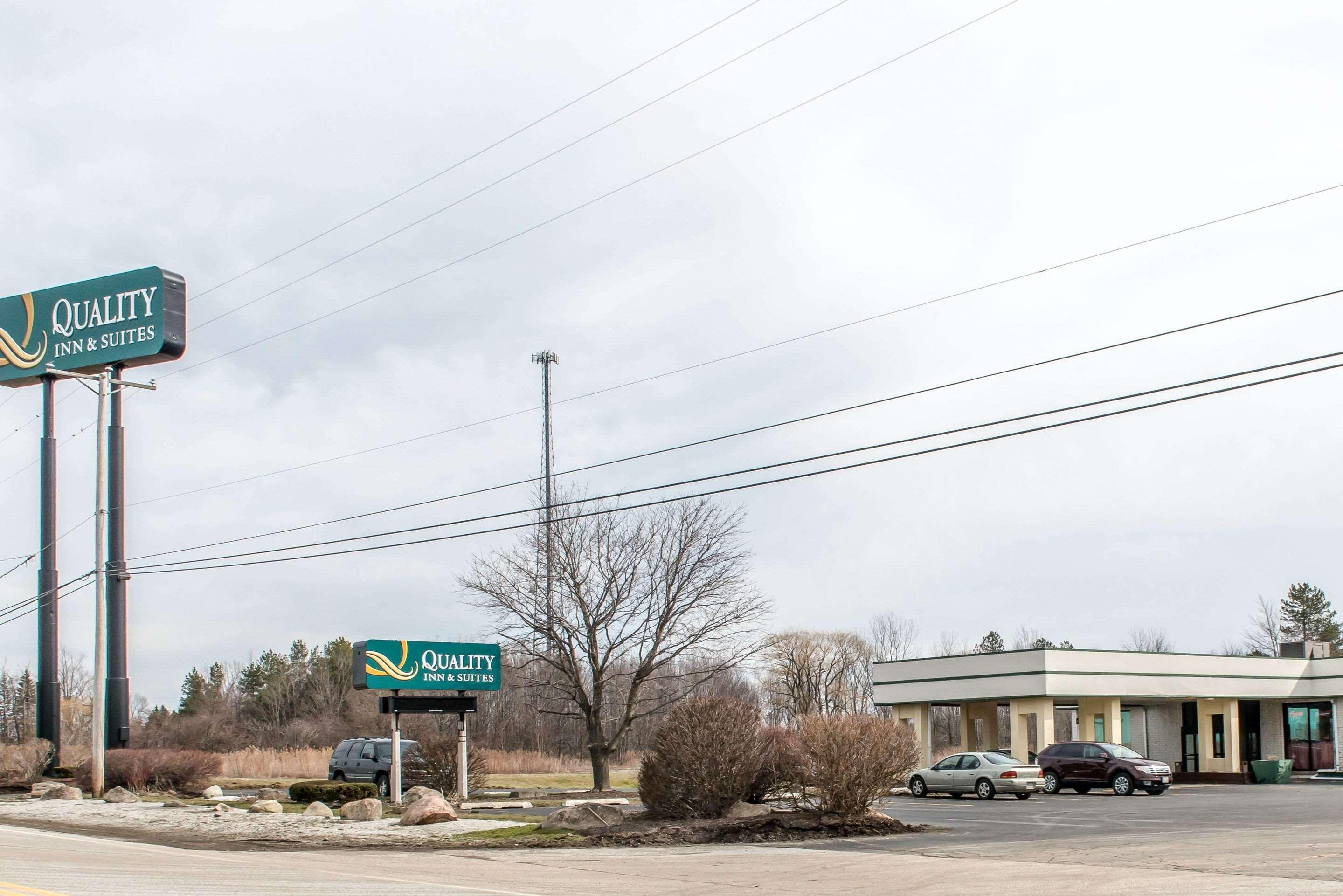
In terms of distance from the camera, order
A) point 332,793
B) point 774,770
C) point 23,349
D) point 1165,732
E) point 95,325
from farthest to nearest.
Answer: point 1165,732, point 23,349, point 95,325, point 332,793, point 774,770

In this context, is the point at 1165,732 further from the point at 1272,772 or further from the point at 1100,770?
the point at 1100,770

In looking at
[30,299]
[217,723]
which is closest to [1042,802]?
[30,299]

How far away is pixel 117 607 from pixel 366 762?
9746mm

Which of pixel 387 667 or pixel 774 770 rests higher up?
pixel 387 667

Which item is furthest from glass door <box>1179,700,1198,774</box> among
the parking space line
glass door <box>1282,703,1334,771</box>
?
the parking space line

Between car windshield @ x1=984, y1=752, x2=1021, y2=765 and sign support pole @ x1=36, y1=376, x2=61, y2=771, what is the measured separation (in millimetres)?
28336

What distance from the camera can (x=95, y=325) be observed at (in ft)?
140

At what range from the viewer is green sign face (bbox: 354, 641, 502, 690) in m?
26.5

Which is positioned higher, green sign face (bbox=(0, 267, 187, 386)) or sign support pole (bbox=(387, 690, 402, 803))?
green sign face (bbox=(0, 267, 187, 386))

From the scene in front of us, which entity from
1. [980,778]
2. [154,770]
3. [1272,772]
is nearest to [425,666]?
[154,770]

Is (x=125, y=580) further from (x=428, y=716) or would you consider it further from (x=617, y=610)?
(x=428, y=716)

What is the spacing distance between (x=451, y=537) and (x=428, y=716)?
41.9 metres

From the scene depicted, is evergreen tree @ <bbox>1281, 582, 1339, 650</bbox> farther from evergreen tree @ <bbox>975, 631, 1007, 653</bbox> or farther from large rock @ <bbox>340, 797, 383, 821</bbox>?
large rock @ <bbox>340, 797, 383, 821</bbox>

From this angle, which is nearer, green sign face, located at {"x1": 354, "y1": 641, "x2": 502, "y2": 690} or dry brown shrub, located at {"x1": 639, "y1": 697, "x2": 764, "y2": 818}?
dry brown shrub, located at {"x1": 639, "y1": 697, "x2": 764, "y2": 818}
